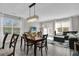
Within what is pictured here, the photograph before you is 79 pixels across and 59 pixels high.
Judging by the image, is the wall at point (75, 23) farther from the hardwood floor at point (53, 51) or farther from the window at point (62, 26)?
the hardwood floor at point (53, 51)

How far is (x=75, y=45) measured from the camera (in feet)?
6.95

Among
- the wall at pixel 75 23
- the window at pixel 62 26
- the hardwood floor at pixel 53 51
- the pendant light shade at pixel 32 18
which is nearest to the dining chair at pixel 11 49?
the hardwood floor at pixel 53 51

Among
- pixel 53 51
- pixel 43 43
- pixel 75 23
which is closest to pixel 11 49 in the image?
pixel 43 43

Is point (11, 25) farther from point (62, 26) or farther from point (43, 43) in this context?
point (62, 26)

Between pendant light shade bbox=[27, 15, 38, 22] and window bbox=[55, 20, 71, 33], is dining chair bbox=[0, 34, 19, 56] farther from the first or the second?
window bbox=[55, 20, 71, 33]

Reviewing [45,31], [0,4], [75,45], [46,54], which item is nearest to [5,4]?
[0,4]

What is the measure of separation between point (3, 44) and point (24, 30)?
19.4 inches

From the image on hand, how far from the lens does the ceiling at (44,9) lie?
2.10 m

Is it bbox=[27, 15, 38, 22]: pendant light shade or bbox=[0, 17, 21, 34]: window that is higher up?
bbox=[27, 15, 38, 22]: pendant light shade

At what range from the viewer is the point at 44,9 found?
2.15m

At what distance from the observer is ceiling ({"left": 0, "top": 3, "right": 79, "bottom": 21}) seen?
210 cm

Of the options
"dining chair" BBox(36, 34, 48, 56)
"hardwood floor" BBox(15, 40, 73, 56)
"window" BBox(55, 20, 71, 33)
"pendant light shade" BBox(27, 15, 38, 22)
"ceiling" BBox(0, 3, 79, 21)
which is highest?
"ceiling" BBox(0, 3, 79, 21)

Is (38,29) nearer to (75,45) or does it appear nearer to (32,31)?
(32,31)

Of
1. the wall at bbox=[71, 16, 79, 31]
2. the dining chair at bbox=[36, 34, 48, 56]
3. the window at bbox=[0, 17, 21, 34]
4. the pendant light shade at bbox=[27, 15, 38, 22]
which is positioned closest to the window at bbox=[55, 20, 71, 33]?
the wall at bbox=[71, 16, 79, 31]
